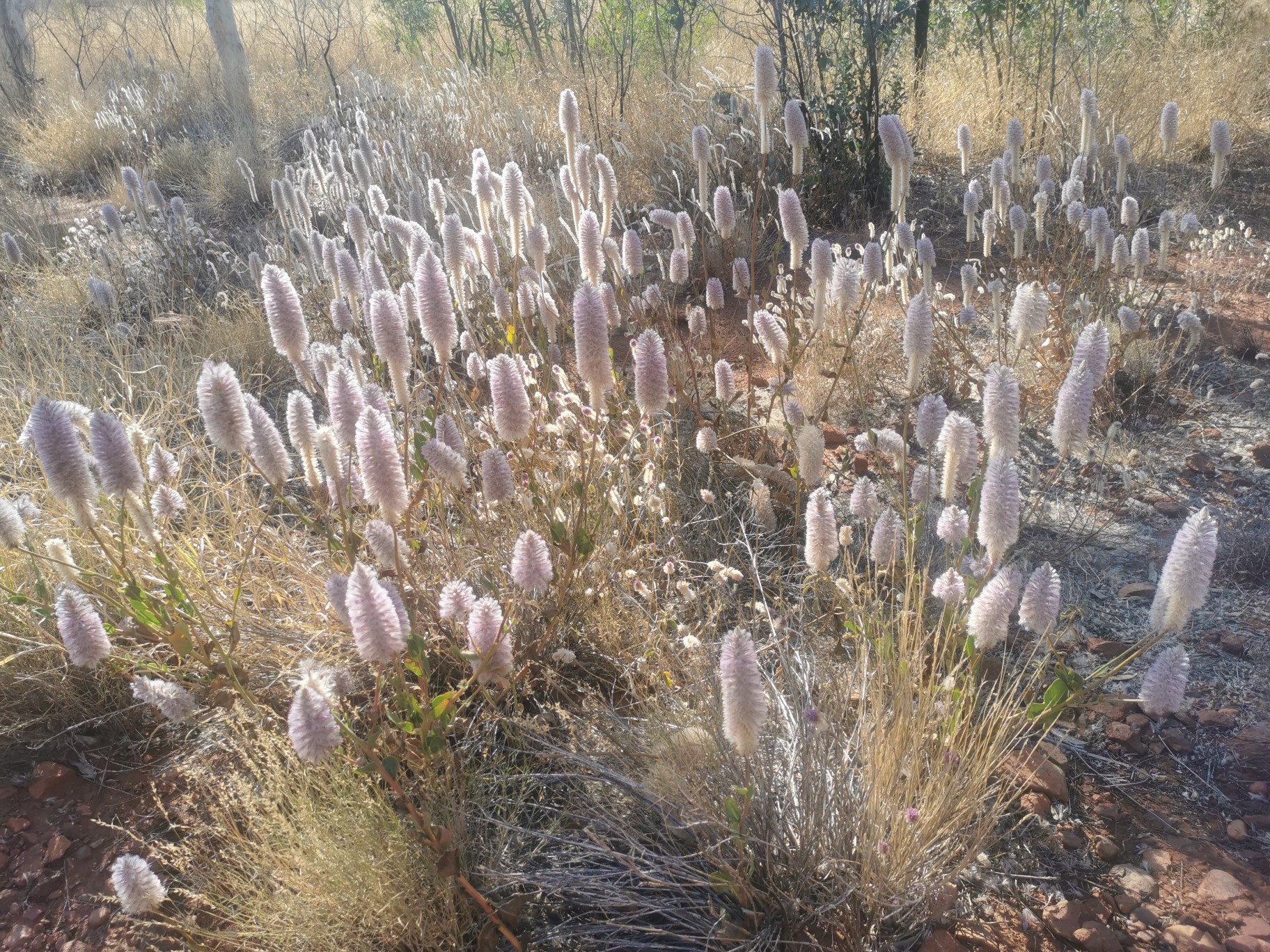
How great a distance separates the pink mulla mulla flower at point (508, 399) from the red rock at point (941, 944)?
1326 mm

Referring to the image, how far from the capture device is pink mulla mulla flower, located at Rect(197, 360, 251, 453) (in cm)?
159

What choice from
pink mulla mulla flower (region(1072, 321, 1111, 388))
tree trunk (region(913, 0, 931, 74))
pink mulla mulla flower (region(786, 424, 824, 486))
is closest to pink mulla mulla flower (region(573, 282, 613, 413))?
pink mulla mulla flower (region(786, 424, 824, 486))

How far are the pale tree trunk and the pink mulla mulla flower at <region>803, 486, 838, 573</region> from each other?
14.3 meters

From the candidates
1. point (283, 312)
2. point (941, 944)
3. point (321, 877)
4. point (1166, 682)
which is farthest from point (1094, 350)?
point (321, 877)

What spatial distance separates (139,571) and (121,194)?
8695 mm

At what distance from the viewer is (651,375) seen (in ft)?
6.36

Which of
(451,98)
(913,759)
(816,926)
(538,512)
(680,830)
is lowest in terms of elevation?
(816,926)

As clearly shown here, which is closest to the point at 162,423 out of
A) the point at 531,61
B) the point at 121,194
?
the point at 121,194

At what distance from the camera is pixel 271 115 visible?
1085 cm

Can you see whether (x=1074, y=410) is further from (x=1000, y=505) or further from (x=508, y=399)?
(x=508, y=399)

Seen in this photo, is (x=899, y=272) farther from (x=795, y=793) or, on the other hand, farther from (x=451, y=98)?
(x=451, y=98)

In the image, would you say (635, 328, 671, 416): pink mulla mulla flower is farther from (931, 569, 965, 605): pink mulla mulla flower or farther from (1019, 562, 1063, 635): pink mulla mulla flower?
(1019, 562, 1063, 635): pink mulla mulla flower

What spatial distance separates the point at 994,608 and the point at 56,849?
235 centimetres

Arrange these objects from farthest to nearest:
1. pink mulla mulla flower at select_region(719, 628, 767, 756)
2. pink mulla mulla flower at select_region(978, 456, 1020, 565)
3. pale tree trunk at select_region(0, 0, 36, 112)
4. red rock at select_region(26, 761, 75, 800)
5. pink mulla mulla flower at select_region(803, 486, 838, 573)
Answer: pale tree trunk at select_region(0, 0, 36, 112) → red rock at select_region(26, 761, 75, 800) → pink mulla mulla flower at select_region(803, 486, 838, 573) → pink mulla mulla flower at select_region(978, 456, 1020, 565) → pink mulla mulla flower at select_region(719, 628, 767, 756)
